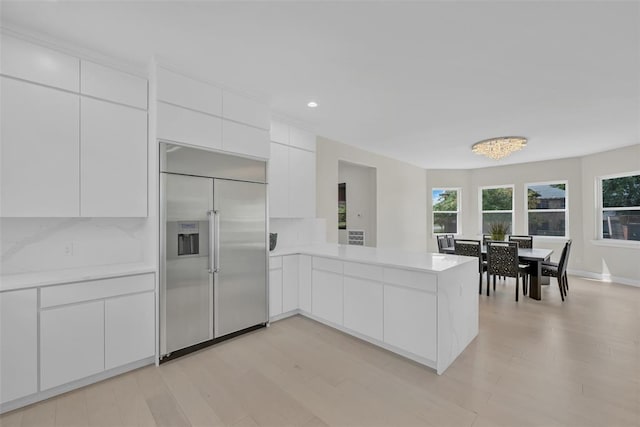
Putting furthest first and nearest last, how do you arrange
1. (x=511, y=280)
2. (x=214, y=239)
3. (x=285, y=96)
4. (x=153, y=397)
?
(x=511, y=280)
(x=285, y=96)
(x=214, y=239)
(x=153, y=397)

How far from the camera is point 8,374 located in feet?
6.28

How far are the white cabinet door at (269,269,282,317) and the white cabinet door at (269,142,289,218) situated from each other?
0.77 m

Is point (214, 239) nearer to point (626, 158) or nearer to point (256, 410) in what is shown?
point (256, 410)

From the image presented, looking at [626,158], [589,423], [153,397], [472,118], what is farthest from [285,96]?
[626,158]

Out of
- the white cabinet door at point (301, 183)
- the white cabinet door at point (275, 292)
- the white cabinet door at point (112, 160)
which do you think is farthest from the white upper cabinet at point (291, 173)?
the white cabinet door at point (112, 160)

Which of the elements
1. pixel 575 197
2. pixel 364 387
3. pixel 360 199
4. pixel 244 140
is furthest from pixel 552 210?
pixel 244 140

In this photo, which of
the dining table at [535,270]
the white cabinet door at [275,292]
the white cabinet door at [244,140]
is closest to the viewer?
the white cabinet door at [244,140]

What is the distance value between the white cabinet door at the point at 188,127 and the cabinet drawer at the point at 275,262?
143cm

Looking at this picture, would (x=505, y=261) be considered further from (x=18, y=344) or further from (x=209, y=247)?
(x=18, y=344)

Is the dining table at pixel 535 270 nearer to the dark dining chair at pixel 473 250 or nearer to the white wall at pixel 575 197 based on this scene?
the dark dining chair at pixel 473 250

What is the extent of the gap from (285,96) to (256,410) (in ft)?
9.84

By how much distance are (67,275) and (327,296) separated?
240 centimetres

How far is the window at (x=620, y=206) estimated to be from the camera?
17.5 feet

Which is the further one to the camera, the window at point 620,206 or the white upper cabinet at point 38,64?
the window at point 620,206
